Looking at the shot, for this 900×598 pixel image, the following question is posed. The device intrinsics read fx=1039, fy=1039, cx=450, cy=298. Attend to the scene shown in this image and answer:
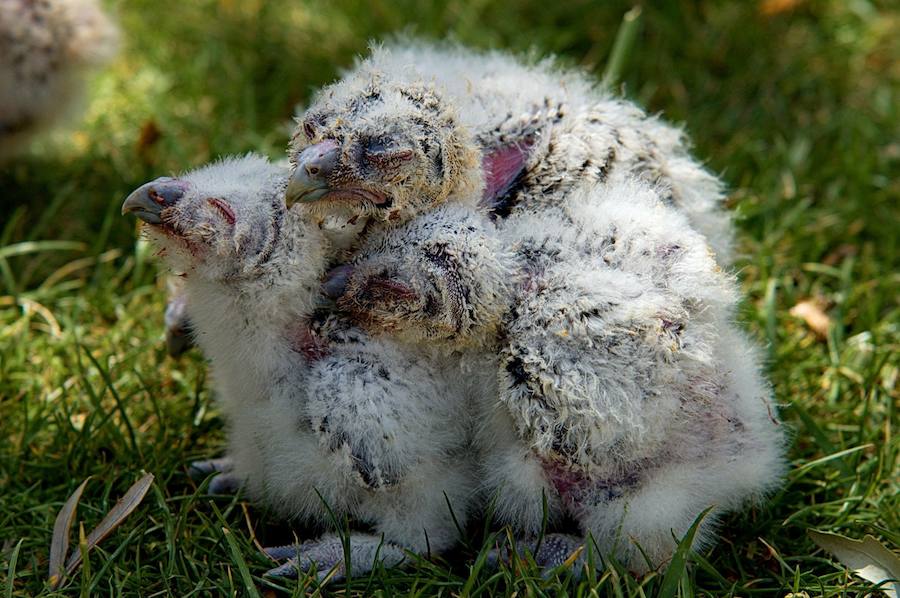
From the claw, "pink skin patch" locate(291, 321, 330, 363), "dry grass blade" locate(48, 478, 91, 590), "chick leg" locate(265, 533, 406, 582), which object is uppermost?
"pink skin patch" locate(291, 321, 330, 363)

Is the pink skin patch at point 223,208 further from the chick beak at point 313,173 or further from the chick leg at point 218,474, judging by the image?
the chick leg at point 218,474

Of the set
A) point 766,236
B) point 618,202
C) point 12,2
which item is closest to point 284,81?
point 12,2

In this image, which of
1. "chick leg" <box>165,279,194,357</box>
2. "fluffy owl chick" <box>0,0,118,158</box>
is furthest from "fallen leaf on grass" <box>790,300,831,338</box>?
"fluffy owl chick" <box>0,0,118,158</box>

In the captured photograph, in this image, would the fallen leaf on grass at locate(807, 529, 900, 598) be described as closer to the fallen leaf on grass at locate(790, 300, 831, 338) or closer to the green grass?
the green grass

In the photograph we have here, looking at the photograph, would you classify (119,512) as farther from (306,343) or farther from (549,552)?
(549,552)

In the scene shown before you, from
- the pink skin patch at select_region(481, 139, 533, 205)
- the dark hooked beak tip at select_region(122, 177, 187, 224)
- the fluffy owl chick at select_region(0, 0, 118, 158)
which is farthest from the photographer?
the fluffy owl chick at select_region(0, 0, 118, 158)

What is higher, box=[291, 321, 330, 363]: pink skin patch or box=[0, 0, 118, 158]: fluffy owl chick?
box=[0, 0, 118, 158]: fluffy owl chick

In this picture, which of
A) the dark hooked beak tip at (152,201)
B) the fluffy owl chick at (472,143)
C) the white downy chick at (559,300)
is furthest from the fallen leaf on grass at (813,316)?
the dark hooked beak tip at (152,201)
